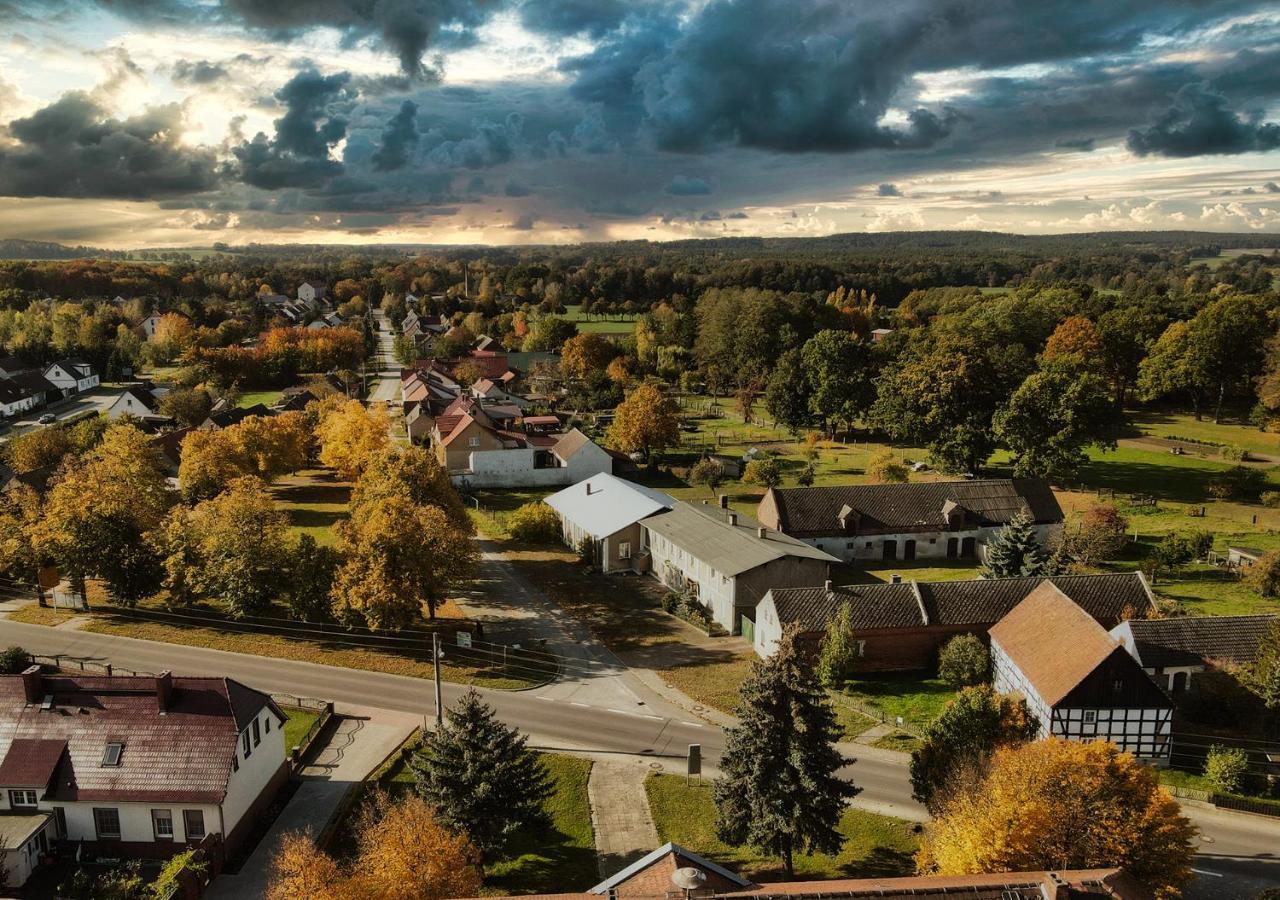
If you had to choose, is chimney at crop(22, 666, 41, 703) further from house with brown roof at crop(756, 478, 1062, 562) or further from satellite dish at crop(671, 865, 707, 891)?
house with brown roof at crop(756, 478, 1062, 562)

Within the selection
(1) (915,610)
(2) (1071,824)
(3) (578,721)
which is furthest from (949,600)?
(2) (1071,824)

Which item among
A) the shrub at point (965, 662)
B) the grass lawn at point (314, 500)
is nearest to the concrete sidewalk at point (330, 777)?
the shrub at point (965, 662)

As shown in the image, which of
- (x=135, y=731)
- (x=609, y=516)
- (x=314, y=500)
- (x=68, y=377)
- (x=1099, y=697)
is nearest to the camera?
(x=135, y=731)

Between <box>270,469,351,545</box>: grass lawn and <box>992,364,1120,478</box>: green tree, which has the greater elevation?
<box>992,364,1120,478</box>: green tree

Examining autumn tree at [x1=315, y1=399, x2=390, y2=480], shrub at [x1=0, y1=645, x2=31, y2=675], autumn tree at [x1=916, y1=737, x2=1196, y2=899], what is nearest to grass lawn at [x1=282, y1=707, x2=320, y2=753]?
shrub at [x1=0, y1=645, x2=31, y2=675]

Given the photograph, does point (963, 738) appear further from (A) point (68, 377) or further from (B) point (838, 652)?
(A) point (68, 377)

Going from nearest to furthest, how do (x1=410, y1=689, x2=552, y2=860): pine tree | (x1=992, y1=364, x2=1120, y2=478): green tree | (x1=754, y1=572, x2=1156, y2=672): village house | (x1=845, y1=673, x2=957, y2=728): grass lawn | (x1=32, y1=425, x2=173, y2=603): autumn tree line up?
(x1=410, y1=689, x2=552, y2=860): pine tree → (x1=845, y1=673, x2=957, y2=728): grass lawn → (x1=754, y1=572, x2=1156, y2=672): village house → (x1=32, y1=425, x2=173, y2=603): autumn tree → (x1=992, y1=364, x2=1120, y2=478): green tree

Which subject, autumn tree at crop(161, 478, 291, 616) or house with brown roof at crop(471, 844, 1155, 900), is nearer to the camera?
house with brown roof at crop(471, 844, 1155, 900)

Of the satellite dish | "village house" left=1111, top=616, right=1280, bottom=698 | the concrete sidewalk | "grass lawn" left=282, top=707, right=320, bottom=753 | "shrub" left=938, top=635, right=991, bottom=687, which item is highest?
the satellite dish
